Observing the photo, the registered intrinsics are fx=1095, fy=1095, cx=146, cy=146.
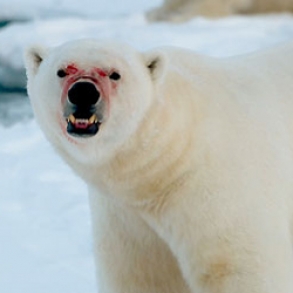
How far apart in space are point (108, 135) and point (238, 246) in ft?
1.82

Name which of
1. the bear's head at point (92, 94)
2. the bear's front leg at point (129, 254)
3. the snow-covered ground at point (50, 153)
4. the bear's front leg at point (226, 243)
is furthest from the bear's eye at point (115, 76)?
the snow-covered ground at point (50, 153)

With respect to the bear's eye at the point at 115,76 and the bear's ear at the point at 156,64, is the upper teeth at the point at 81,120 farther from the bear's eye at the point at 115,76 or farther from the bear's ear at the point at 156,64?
the bear's ear at the point at 156,64

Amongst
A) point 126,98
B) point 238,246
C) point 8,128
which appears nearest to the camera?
point 126,98

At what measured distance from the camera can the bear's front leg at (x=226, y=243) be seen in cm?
326

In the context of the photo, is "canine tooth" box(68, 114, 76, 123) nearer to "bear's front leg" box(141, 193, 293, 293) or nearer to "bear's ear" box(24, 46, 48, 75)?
"bear's ear" box(24, 46, 48, 75)

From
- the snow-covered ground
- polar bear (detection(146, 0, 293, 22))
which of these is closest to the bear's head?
the snow-covered ground

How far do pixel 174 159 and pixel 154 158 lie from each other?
7 cm

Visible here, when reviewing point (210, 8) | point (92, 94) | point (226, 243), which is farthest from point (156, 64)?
point (210, 8)

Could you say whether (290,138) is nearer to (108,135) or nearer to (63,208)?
(108,135)

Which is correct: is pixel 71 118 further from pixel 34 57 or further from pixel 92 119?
pixel 34 57

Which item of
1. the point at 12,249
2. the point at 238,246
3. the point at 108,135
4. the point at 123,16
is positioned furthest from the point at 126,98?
the point at 123,16

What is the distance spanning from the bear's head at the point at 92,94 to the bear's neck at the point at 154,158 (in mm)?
51

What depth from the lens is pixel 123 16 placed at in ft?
35.7

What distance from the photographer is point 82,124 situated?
2947 millimetres
